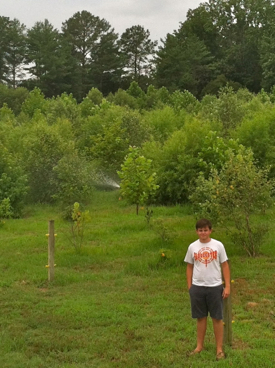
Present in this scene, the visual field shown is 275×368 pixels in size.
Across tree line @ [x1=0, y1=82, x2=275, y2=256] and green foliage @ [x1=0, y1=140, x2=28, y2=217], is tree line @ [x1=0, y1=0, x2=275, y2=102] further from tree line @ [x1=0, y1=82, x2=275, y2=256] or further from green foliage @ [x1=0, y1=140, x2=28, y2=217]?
green foliage @ [x1=0, y1=140, x2=28, y2=217]

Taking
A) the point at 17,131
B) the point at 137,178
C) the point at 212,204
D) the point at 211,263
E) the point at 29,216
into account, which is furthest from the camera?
the point at 17,131

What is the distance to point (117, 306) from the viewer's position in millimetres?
7301

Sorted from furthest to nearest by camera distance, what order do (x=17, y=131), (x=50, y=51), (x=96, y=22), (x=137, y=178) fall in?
(x=96, y=22)
(x=50, y=51)
(x=17, y=131)
(x=137, y=178)

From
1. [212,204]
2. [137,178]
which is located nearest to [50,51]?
[137,178]

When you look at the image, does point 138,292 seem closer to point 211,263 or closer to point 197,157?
point 211,263

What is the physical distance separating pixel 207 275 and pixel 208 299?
10.9 inches

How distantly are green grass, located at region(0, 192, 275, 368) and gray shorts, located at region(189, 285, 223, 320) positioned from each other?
1.85 feet

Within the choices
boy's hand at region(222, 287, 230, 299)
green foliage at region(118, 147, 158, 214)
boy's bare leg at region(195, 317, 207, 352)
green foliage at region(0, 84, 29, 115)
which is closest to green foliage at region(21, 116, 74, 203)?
green foliage at region(118, 147, 158, 214)

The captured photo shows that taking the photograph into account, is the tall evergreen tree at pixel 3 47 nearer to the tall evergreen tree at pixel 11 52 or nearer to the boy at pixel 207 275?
the tall evergreen tree at pixel 11 52

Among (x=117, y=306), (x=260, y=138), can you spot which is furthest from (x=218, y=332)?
(x=260, y=138)

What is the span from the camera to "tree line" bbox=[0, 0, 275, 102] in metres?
49.3

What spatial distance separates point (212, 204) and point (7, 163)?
10251 millimetres

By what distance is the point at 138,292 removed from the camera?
318 inches

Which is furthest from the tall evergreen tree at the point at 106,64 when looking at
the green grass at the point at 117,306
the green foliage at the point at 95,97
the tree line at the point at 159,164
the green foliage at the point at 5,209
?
the green grass at the point at 117,306
